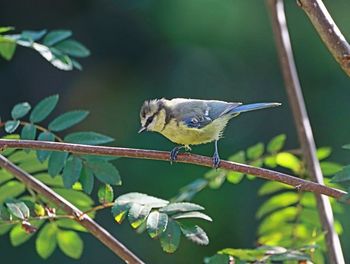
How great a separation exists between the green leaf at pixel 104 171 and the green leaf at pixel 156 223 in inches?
6.6

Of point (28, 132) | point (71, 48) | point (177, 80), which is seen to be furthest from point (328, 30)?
point (177, 80)

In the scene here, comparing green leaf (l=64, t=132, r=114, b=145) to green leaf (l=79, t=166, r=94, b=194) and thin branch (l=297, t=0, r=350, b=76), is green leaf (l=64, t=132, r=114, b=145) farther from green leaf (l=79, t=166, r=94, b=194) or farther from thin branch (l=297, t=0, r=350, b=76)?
thin branch (l=297, t=0, r=350, b=76)

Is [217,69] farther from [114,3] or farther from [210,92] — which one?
[114,3]

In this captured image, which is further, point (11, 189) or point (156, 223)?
point (11, 189)

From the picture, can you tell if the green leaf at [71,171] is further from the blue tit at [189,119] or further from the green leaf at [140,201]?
the blue tit at [189,119]

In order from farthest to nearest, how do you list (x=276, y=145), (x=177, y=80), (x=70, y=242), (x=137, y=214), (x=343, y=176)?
1. (x=177, y=80)
2. (x=276, y=145)
3. (x=70, y=242)
4. (x=137, y=214)
5. (x=343, y=176)

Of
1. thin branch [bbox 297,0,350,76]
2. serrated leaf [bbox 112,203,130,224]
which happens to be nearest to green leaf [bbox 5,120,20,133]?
serrated leaf [bbox 112,203,130,224]

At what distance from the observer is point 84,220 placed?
4.38ft

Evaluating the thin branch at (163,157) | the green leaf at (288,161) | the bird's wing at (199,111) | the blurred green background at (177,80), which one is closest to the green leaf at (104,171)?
the thin branch at (163,157)

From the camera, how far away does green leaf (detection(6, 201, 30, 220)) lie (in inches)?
51.6

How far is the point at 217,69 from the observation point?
12.1 ft

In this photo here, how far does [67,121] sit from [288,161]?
483mm

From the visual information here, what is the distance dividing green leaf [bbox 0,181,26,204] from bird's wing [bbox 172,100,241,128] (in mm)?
358

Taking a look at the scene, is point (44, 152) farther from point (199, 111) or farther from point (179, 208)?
point (199, 111)
